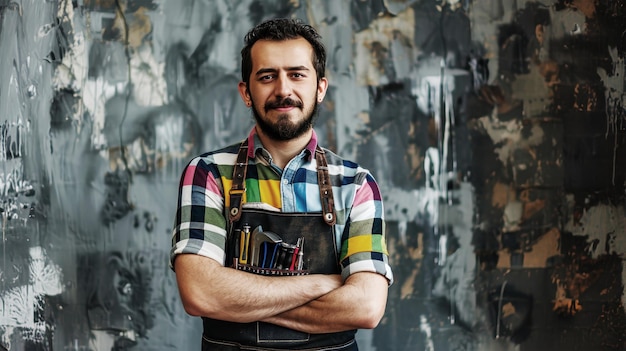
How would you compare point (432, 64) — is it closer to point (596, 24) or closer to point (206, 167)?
point (596, 24)

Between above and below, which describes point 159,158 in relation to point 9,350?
above

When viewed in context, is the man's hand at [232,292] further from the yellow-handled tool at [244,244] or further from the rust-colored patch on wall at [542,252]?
the rust-colored patch on wall at [542,252]

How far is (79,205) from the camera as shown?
108 inches

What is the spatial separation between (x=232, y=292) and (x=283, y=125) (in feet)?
1.69

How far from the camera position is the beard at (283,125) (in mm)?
1829

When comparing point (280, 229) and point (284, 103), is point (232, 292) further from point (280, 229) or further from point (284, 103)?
point (284, 103)

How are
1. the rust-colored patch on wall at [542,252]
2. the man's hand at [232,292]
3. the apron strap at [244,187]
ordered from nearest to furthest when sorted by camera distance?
the man's hand at [232,292] < the apron strap at [244,187] < the rust-colored patch on wall at [542,252]

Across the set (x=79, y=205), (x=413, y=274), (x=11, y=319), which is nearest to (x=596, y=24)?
(x=413, y=274)

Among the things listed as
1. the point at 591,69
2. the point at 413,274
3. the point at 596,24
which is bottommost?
the point at 413,274

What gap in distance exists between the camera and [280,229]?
1815 millimetres

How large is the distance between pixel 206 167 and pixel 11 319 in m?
1.53

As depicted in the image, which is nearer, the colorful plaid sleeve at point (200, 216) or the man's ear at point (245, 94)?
the colorful plaid sleeve at point (200, 216)

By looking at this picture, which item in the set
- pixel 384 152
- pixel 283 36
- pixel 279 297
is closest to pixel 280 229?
pixel 279 297

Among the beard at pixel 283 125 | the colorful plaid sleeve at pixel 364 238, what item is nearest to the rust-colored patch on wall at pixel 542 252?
the colorful plaid sleeve at pixel 364 238
